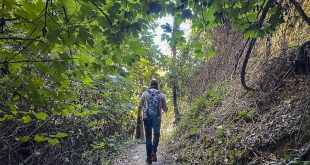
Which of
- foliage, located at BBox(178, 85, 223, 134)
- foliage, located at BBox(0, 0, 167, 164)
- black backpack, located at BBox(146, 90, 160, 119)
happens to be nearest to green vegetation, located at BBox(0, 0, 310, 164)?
foliage, located at BBox(0, 0, 167, 164)

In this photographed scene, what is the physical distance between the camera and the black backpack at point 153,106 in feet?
→ 21.7

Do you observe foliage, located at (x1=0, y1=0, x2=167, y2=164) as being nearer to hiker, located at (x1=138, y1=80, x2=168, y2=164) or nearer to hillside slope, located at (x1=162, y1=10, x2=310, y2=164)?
hillside slope, located at (x1=162, y1=10, x2=310, y2=164)

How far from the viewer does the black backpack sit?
6.62 meters

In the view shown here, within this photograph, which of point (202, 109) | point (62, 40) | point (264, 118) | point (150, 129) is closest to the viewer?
point (62, 40)

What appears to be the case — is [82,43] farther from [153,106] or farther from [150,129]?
[150,129]

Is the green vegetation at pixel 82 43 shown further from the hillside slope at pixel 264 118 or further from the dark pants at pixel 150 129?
the dark pants at pixel 150 129

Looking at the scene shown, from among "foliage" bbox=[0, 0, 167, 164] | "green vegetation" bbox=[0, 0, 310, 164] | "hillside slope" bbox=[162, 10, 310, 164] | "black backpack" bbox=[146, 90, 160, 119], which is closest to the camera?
"foliage" bbox=[0, 0, 167, 164]

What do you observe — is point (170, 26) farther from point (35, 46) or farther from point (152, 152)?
point (152, 152)

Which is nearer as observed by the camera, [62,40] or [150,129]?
[62,40]

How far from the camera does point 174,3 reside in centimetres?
329

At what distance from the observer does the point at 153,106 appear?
6.69 metres

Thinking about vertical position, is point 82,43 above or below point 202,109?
below

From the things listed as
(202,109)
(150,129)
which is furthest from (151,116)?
(202,109)

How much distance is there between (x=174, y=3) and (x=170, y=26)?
277 mm
